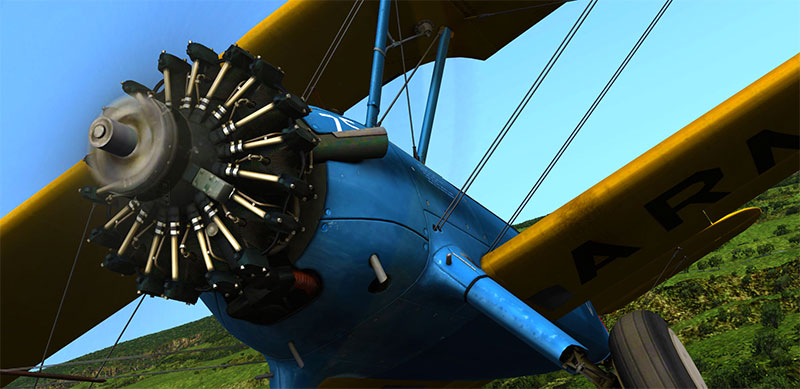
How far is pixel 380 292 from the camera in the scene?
3.47 meters

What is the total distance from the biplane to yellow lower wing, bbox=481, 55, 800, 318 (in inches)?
0.5

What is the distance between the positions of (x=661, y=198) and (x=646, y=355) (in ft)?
3.72

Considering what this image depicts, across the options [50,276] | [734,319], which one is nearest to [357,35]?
[50,276]

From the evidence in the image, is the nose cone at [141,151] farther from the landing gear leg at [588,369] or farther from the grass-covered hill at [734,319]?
the landing gear leg at [588,369]

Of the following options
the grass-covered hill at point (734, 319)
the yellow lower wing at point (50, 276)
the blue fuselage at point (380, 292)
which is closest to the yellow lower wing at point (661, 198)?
the blue fuselage at point (380, 292)

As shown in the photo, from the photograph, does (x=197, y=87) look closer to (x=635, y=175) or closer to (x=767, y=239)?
(x=635, y=175)

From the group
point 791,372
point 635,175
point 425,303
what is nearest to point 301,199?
point 425,303

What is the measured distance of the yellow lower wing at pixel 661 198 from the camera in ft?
11.2

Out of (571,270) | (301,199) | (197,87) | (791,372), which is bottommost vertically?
(791,372)

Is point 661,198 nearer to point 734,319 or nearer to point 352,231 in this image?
point 352,231

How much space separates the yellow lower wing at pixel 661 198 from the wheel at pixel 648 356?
0.67 m

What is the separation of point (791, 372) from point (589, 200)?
600cm

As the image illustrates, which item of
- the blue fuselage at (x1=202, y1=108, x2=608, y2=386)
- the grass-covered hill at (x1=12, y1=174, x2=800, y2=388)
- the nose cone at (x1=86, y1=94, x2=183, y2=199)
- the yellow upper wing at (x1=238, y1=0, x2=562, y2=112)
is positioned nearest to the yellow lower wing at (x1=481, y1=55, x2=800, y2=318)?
the blue fuselage at (x1=202, y1=108, x2=608, y2=386)

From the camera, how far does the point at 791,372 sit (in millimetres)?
7375
